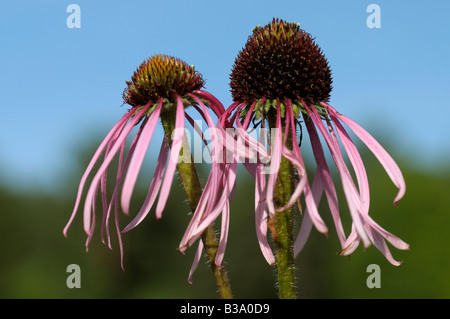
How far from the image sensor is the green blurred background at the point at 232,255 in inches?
695

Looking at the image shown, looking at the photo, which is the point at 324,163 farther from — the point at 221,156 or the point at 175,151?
the point at 175,151

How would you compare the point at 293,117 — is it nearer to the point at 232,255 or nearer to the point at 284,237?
the point at 284,237

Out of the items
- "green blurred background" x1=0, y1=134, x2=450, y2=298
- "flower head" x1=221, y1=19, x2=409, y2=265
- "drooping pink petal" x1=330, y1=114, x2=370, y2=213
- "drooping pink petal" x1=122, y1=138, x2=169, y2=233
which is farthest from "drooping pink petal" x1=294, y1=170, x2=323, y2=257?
"green blurred background" x1=0, y1=134, x2=450, y2=298

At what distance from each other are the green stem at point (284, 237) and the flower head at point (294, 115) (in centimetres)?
3

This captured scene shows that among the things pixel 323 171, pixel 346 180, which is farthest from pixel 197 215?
pixel 323 171

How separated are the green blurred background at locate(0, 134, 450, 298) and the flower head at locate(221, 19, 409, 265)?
47.5 ft

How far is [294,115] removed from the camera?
2.04 meters

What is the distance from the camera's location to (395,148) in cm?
2509

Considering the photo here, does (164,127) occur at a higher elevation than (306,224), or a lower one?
higher

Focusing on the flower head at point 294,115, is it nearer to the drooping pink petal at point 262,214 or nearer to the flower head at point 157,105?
the drooping pink petal at point 262,214

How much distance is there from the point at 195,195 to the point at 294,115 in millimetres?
531

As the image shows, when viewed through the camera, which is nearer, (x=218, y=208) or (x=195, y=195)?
(x=218, y=208)
